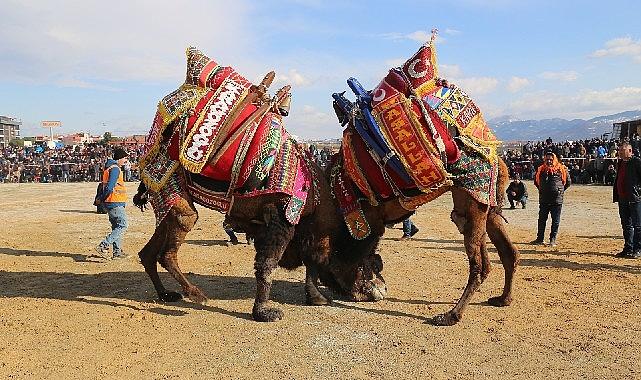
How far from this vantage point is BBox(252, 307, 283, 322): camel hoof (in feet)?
19.7

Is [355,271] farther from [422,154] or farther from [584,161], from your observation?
[584,161]

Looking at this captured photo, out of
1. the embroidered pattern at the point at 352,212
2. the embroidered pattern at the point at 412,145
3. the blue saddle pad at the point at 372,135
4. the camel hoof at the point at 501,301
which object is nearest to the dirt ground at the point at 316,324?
the camel hoof at the point at 501,301

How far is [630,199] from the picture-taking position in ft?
32.6

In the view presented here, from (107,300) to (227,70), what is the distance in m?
3.07

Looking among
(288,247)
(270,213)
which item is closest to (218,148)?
(270,213)

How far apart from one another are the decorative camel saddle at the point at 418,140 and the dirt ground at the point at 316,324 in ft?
4.47

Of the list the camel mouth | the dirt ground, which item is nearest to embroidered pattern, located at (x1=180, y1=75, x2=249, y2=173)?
the dirt ground

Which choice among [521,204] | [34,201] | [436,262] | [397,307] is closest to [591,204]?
[521,204]

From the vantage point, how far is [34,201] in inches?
826

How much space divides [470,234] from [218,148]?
276 cm

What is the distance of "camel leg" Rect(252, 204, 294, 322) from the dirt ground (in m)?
0.19

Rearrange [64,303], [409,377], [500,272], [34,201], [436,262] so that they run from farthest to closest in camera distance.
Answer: [34,201]
[436,262]
[500,272]
[64,303]
[409,377]

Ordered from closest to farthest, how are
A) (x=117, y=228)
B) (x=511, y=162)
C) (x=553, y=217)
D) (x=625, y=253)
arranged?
(x=625, y=253)
(x=117, y=228)
(x=553, y=217)
(x=511, y=162)

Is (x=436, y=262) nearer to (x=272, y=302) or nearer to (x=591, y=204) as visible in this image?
(x=272, y=302)
